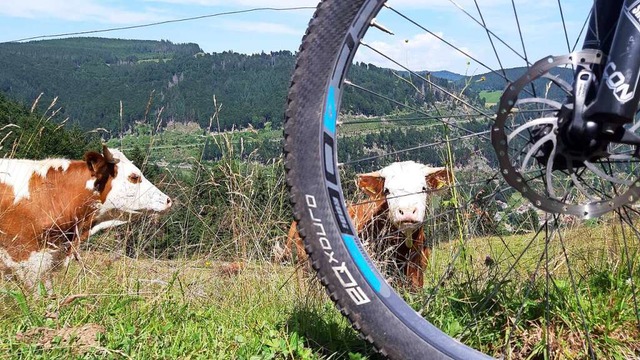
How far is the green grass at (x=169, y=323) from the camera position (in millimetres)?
2477

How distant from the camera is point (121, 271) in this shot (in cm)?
367

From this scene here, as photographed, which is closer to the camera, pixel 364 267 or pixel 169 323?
pixel 364 267

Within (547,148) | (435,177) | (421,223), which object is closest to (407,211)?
(435,177)

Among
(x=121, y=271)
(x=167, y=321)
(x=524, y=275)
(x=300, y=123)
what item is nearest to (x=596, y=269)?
(x=524, y=275)

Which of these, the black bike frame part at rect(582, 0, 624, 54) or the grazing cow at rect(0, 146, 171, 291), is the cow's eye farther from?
the black bike frame part at rect(582, 0, 624, 54)

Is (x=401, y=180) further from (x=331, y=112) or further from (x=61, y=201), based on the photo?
(x=61, y=201)

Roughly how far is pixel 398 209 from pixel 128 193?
131 inches

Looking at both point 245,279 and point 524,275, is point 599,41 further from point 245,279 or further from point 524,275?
point 245,279

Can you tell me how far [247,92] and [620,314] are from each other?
170080 millimetres

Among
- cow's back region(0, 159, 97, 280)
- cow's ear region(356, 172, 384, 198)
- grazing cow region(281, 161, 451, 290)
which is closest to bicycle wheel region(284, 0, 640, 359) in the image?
grazing cow region(281, 161, 451, 290)

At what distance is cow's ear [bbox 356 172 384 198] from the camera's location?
4973mm

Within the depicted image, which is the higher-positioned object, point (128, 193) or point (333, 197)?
point (333, 197)

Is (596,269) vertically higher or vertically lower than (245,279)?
higher

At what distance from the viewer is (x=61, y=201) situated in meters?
5.93
